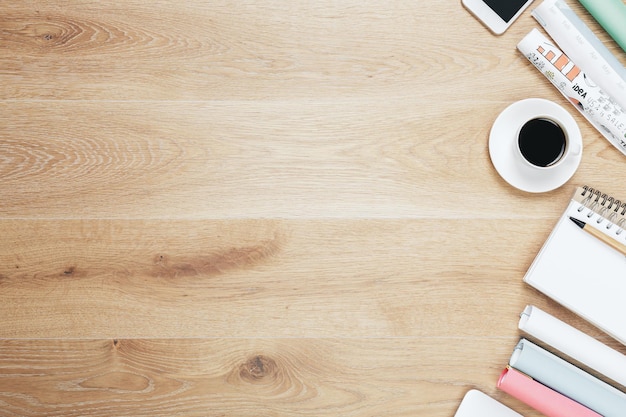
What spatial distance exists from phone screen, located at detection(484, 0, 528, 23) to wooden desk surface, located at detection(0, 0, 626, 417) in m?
0.03

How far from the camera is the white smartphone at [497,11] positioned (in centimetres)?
82

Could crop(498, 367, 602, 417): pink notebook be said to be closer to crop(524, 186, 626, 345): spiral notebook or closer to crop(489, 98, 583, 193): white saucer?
crop(524, 186, 626, 345): spiral notebook

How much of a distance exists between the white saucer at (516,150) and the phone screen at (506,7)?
0.50 ft

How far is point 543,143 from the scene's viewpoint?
2.57 feet

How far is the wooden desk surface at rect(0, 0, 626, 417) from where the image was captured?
0.84 m

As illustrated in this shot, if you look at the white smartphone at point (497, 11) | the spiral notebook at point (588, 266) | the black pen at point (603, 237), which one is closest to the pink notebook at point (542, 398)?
the spiral notebook at point (588, 266)

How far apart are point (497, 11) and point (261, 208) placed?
516 mm

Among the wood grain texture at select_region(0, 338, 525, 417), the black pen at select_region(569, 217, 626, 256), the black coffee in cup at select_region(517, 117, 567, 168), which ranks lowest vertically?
the wood grain texture at select_region(0, 338, 525, 417)

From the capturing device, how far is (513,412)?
0.83 meters

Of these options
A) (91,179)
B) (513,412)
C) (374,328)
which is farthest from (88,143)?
(513,412)

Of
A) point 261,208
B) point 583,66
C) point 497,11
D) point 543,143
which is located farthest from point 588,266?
point 261,208

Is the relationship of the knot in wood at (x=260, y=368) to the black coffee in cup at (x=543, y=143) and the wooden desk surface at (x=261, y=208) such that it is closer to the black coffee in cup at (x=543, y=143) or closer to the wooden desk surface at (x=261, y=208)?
the wooden desk surface at (x=261, y=208)

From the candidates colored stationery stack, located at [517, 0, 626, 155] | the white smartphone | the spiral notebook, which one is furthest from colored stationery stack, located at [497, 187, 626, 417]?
the white smartphone

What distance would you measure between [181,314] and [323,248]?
27 cm
